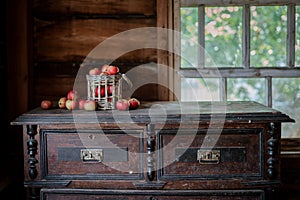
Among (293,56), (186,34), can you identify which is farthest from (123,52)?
(293,56)

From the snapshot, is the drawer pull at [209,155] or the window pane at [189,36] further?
the window pane at [189,36]

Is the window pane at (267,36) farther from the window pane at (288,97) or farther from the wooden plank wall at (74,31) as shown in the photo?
the wooden plank wall at (74,31)

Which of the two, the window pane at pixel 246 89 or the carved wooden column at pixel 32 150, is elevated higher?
the window pane at pixel 246 89

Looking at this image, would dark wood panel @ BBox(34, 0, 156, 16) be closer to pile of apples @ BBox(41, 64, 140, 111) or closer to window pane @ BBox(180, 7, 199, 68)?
window pane @ BBox(180, 7, 199, 68)

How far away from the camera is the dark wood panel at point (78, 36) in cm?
307

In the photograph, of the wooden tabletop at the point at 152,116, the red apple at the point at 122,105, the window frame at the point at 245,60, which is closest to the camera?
the wooden tabletop at the point at 152,116

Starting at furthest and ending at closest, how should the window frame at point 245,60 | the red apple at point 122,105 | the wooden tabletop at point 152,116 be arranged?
the window frame at point 245,60 → the red apple at point 122,105 → the wooden tabletop at point 152,116

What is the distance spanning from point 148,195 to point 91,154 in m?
0.38

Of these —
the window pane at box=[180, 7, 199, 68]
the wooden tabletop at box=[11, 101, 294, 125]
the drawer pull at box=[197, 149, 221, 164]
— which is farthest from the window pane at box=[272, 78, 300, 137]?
the drawer pull at box=[197, 149, 221, 164]

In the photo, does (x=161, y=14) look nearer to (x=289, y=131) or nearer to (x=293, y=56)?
(x=293, y=56)

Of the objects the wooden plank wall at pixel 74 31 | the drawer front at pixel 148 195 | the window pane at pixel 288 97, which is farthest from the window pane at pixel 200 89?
the drawer front at pixel 148 195

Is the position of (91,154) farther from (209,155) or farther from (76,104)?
(209,155)

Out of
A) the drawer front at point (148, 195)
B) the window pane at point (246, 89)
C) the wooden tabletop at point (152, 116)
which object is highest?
the window pane at point (246, 89)

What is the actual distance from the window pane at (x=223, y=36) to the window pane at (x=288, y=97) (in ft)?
1.02
